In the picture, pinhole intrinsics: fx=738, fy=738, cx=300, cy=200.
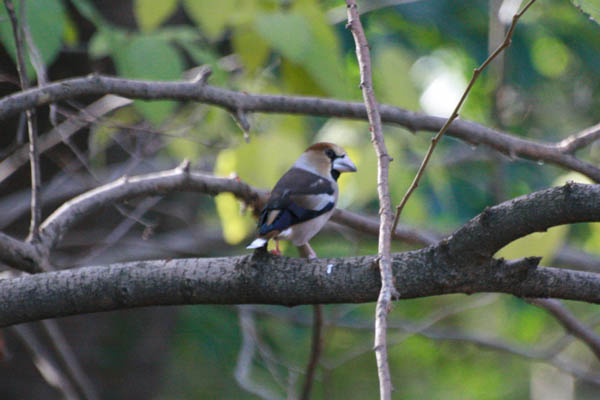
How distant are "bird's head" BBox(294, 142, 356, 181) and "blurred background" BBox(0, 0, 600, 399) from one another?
117 millimetres

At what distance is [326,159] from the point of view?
158 inches

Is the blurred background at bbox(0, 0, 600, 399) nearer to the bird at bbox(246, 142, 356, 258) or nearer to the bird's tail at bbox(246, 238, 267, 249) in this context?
the bird at bbox(246, 142, 356, 258)

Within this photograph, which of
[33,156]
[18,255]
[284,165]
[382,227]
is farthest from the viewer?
[284,165]

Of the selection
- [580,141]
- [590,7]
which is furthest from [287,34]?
[590,7]

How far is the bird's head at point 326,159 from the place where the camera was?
13.0 ft

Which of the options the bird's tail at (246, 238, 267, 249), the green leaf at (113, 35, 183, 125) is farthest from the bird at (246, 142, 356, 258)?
the green leaf at (113, 35, 183, 125)

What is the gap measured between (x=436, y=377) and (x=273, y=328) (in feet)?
7.07

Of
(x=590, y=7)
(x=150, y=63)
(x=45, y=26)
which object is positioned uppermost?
(x=150, y=63)

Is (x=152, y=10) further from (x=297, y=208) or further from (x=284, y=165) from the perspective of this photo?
(x=297, y=208)

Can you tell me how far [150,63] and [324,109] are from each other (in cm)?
88

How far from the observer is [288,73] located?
13.3 feet

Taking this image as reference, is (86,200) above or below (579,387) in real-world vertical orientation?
below

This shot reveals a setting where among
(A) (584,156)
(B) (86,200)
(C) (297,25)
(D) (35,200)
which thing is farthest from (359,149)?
(A) (584,156)

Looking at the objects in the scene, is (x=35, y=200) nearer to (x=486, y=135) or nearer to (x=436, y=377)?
(x=486, y=135)
